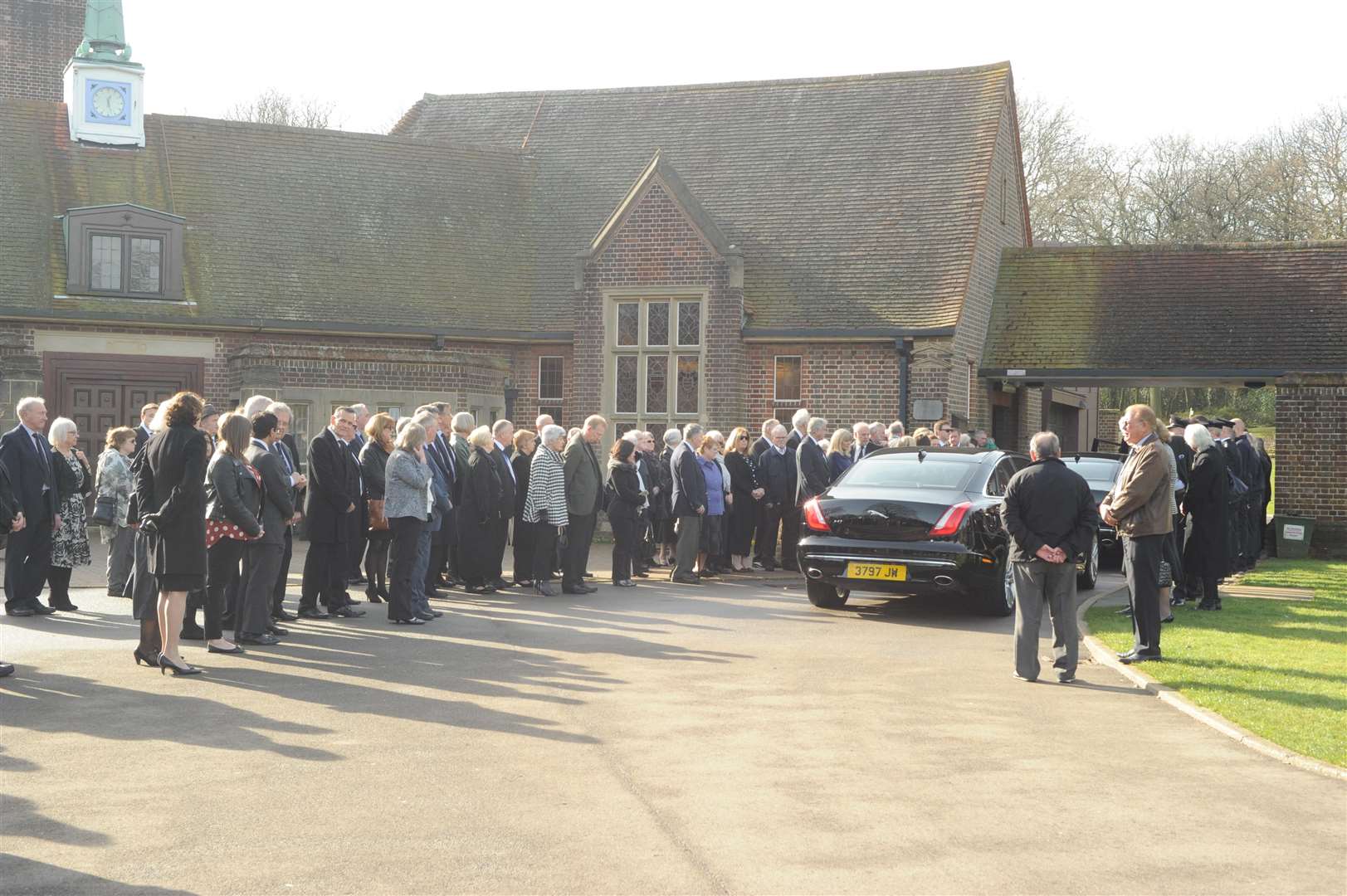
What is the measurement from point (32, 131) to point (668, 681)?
2146 cm

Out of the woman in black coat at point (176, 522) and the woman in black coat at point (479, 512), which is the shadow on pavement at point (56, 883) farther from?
the woman in black coat at point (479, 512)

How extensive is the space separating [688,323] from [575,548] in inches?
413

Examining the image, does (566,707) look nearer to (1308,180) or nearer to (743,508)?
(743,508)

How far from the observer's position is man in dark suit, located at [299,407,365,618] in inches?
495

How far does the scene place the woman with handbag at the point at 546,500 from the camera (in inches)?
584

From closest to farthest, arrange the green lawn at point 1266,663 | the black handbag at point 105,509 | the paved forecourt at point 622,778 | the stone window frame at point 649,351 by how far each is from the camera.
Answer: the paved forecourt at point 622,778 < the green lawn at point 1266,663 < the black handbag at point 105,509 < the stone window frame at point 649,351

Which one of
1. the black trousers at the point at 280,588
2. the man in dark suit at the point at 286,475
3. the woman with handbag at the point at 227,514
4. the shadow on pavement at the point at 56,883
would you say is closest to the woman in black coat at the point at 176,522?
the woman with handbag at the point at 227,514

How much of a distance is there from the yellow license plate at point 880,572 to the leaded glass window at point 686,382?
39.1 ft

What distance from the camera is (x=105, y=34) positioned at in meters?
27.0

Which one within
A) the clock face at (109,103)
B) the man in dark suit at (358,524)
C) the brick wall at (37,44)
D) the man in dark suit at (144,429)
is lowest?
the man in dark suit at (358,524)

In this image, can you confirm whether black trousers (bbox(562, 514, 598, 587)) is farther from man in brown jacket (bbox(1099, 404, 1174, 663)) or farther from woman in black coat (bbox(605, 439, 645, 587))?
man in brown jacket (bbox(1099, 404, 1174, 663))

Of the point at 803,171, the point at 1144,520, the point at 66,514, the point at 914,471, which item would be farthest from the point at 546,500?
the point at 803,171

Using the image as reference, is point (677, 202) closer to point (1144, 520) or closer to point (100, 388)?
point (100, 388)

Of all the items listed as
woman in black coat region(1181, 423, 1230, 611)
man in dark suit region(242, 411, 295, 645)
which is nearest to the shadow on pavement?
man in dark suit region(242, 411, 295, 645)
